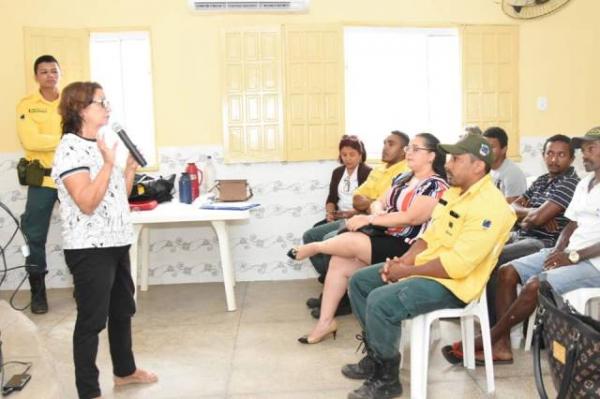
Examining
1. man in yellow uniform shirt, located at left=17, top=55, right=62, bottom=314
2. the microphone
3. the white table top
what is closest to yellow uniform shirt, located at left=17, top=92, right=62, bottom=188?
man in yellow uniform shirt, located at left=17, top=55, right=62, bottom=314

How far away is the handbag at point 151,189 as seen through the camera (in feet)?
13.6

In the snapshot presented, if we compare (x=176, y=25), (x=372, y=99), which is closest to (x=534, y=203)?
(x=372, y=99)

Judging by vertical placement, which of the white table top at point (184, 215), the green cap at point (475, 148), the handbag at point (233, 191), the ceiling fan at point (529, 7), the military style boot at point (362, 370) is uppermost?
the ceiling fan at point (529, 7)

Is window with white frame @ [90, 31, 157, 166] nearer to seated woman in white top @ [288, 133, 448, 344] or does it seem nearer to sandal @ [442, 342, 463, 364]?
seated woman in white top @ [288, 133, 448, 344]

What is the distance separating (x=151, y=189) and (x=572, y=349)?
3219 millimetres

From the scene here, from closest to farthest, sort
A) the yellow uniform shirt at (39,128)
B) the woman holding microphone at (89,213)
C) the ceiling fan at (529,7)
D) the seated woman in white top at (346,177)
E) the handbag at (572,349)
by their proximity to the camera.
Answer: the handbag at (572,349), the woman holding microphone at (89,213), the yellow uniform shirt at (39,128), the seated woman in white top at (346,177), the ceiling fan at (529,7)

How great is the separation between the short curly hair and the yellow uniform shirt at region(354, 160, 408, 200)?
205cm

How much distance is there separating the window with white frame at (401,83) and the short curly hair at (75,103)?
9.31ft

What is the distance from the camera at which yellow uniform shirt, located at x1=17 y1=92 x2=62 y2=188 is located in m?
4.29

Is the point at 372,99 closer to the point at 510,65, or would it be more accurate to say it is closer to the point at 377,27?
the point at 377,27

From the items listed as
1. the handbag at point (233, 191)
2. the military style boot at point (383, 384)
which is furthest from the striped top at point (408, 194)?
the handbag at point (233, 191)

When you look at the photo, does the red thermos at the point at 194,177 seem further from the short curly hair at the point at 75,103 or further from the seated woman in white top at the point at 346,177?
the short curly hair at the point at 75,103

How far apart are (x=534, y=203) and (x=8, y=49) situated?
4015 mm

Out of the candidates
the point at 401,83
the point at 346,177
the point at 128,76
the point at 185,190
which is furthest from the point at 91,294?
the point at 401,83
